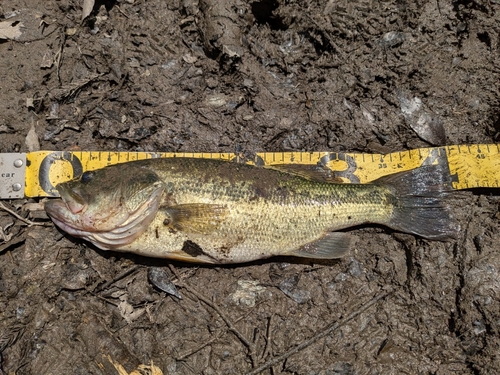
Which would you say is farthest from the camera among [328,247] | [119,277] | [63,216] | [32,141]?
[32,141]

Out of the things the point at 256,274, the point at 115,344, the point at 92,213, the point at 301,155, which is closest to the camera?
the point at 92,213

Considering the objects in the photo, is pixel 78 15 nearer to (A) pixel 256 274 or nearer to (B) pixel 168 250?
(B) pixel 168 250

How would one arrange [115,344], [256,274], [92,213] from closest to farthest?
[92,213], [115,344], [256,274]

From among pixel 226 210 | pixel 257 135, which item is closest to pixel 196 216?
pixel 226 210

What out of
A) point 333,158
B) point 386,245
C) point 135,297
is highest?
point 333,158

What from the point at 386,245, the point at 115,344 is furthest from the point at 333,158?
the point at 115,344

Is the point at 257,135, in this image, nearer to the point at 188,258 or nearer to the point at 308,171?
the point at 308,171
